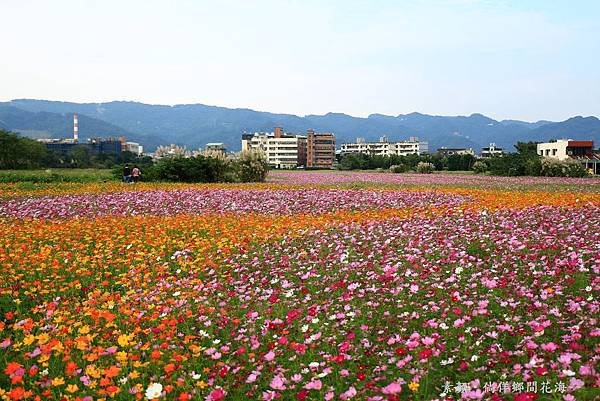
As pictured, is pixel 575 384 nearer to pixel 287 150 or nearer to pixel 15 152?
pixel 15 152

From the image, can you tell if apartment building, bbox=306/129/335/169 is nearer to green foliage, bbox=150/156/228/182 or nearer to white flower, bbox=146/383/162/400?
green foliage, bbox=150/156/228/182

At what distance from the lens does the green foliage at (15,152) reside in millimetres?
55856

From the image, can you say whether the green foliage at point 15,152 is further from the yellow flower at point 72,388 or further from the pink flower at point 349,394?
the pink flower at point 349,394

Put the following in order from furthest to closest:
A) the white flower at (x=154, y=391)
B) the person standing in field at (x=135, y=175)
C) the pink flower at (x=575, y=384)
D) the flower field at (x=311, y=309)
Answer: the person standing in field at (x=135, y=175) → the flower field at (x=311, y=309) → the white flower at (x=154, y=391) → the pink flower at (x=575, y=384)

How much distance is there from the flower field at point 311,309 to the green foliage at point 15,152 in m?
50.8

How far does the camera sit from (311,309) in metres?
5.77

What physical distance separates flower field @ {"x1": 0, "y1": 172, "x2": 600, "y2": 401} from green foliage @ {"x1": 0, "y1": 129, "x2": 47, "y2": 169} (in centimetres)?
5082

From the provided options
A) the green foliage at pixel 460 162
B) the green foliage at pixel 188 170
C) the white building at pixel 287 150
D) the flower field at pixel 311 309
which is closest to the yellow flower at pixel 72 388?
the flower field at pixel 311 309

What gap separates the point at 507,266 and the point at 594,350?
281 centimetres

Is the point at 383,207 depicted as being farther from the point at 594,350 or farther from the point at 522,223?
the point at 594,350

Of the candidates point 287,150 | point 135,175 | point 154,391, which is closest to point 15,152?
point 135,175

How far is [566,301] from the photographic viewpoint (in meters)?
5.48

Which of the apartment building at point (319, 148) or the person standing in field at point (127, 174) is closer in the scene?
the person standing in field at point (127, 174)

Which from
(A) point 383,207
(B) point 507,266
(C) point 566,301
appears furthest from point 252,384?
(A) point 383,207
